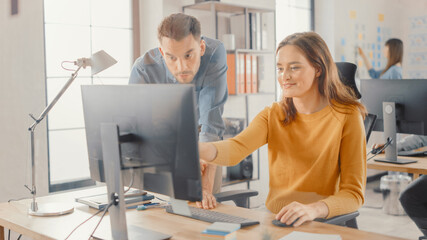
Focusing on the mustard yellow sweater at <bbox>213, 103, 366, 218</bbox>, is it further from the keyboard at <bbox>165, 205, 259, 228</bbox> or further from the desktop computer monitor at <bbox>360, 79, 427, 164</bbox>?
the desktop computer monitor at <bbox>360, 79, 427, 164</bbox>

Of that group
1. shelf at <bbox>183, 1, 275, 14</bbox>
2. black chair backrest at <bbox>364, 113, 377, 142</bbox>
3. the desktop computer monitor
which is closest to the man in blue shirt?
black chair backrest at <bbox>364, 113, 377, 142</bbox>

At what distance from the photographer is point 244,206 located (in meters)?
1.79

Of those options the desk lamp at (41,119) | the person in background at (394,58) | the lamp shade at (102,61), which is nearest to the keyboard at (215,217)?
the desk lamp at (41,119)

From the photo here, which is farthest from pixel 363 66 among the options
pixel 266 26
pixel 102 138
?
pixel 102 138

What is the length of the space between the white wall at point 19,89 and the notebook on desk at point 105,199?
98 cm

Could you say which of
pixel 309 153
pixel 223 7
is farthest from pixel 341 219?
pixel 223 7

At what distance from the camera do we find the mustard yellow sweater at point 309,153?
162cm

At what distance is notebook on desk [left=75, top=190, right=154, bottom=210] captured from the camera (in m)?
1.68

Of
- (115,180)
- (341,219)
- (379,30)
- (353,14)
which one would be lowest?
(341,219)

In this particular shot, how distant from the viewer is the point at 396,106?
8.46 feet

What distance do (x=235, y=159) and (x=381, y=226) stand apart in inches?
84.4

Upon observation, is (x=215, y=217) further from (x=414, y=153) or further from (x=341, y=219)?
(x=414, y=153)

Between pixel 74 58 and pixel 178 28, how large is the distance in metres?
1.39

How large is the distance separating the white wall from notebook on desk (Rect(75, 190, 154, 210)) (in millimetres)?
981
